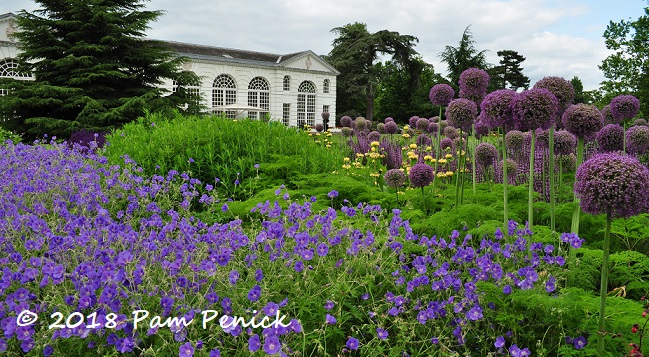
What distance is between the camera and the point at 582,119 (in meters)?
3.12

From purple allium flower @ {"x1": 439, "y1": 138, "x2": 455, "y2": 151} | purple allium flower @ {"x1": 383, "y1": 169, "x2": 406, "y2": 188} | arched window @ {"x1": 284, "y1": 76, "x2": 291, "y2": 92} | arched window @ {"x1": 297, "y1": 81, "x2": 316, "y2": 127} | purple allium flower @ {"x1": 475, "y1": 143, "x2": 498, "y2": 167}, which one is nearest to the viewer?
purple allium flower @ {"x1": 475, "y1": 143, "x2": 498, "y2": 167}

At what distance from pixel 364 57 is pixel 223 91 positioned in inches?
545

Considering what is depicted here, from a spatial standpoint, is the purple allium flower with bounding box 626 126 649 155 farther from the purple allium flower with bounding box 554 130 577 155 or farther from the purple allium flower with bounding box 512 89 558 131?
the purple allium flower with bounding box 512 89 558 131

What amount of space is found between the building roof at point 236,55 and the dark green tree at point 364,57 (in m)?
2.64

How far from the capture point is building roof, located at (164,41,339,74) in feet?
128

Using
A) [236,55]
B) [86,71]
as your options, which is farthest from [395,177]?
[236,55]

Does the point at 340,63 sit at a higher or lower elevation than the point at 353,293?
higher

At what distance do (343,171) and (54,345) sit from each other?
189 inches

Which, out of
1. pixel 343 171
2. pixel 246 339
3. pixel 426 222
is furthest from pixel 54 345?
pixel 343 171

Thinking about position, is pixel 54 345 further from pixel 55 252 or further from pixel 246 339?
pixel 246 339

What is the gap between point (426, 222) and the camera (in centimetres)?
344

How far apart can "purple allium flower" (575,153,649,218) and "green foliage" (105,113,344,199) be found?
12.3 ft

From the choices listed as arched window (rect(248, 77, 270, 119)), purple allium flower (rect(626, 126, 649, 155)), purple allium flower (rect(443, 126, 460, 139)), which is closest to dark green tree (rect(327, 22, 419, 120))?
arched window (rect(248, 77, 270, 119))

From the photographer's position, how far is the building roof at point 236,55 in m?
39.0
